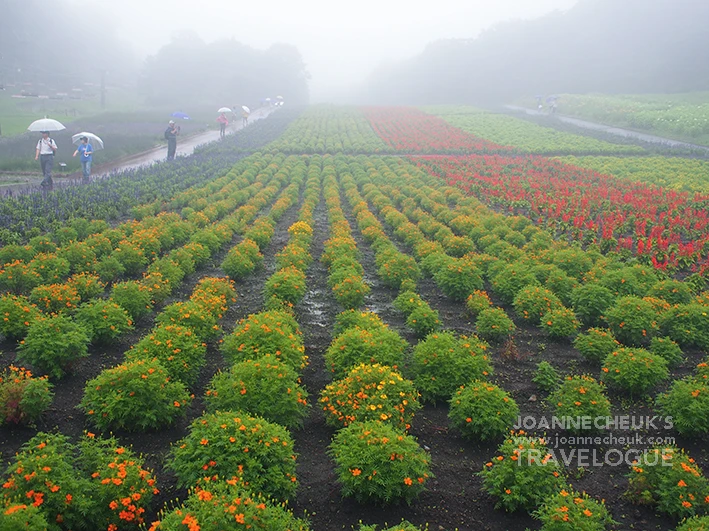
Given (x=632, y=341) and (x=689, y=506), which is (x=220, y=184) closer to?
(x=632, y=341)

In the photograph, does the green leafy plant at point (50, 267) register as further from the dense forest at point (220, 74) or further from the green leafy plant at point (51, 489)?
the dense forest at point (220, 74)

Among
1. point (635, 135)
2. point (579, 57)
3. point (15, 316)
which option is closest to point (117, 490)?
point (15, 316)

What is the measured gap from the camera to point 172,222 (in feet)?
48.7

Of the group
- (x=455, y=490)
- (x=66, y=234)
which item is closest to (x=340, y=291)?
(x=455, y=490)

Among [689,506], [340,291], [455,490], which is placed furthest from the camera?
[340,291]

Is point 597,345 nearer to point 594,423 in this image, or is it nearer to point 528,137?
point 594,423

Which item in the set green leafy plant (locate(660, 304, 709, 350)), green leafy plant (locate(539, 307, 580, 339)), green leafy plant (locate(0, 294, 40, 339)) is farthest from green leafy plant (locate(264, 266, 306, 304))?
green leafy plant (locate(660, 304, 709, 350))

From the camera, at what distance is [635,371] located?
7.41 metres

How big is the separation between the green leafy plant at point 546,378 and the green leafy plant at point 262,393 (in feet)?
11.7

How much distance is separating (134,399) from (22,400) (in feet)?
4.24

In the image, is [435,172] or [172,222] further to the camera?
[435,172]

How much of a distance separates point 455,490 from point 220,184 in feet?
61.2

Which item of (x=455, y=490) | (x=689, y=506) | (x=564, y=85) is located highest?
(x=564, y=85)

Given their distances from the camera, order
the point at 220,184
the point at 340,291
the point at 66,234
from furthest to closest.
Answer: the point at 220,184 < the point at 66,234 < the point at 340,291
